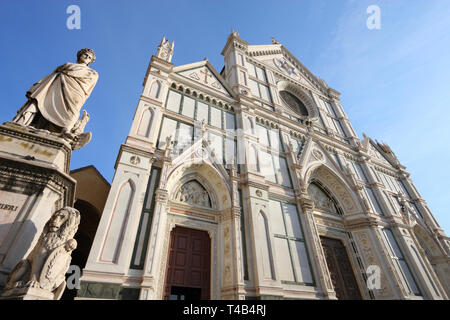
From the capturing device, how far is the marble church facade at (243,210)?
6.80 meters

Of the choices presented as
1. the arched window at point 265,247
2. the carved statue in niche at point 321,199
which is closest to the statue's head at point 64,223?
the arched window at point 265,247

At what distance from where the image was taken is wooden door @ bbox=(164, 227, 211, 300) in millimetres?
7115

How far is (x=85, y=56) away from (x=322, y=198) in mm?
12884

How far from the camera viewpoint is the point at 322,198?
13188mm

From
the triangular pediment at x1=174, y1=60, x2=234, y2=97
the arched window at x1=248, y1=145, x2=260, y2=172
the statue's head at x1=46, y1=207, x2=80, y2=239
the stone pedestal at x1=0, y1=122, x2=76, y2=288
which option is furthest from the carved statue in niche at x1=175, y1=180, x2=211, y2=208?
the triangular pediment at x1=174, y1=60, x2=234, y2=97

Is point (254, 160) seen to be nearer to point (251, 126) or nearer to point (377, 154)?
point (251, 126)

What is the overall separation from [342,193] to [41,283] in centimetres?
1430

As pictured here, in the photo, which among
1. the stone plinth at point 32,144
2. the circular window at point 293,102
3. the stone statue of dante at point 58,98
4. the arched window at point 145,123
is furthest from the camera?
the circular window at point 293,102

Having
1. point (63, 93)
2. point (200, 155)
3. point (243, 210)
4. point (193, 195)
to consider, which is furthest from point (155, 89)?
point (243, 210)

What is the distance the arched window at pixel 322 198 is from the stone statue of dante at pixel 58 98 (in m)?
11.7

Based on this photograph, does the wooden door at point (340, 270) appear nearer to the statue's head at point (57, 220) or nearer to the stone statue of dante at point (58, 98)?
the statue's head at point (57, 220)

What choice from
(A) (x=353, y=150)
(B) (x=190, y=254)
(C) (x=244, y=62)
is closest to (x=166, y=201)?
(B) (x=190, y=254)

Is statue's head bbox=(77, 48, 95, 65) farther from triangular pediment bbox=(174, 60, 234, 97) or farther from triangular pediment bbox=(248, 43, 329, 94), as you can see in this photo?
triangular pediment bbox=(248, 43, 329, 94)
